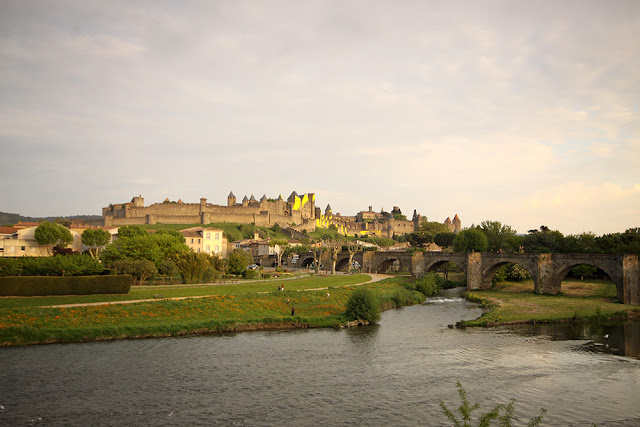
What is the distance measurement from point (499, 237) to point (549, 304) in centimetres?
3975

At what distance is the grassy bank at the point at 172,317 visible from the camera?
26.2m

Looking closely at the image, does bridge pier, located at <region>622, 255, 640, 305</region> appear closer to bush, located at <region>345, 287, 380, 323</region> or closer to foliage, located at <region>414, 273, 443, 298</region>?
foliage, located at <region>414, 273, 443, 298</region>

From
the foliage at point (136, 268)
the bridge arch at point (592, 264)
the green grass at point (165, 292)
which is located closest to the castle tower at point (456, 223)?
the bridge arch at point (592, 264)

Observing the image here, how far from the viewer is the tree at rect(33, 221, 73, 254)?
186 feet

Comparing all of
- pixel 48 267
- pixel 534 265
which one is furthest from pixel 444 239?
pixel 48 267

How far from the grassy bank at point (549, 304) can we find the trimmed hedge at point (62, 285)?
24.4m

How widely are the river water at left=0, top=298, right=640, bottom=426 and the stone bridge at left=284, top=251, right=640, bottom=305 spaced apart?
15.5 metres

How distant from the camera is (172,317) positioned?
30.6 meters

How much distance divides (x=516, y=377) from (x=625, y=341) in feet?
40.1

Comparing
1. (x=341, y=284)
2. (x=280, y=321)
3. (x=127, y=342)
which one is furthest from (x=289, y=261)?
(x=127, y=342)

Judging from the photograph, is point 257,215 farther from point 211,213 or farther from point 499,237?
point 499,237

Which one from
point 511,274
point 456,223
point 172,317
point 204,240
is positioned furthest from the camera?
point 456,223

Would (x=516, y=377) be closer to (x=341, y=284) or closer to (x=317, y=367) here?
(x=317, y=367)

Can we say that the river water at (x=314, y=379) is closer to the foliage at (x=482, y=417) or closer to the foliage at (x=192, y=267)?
the foliage at (x=482, y=417)
